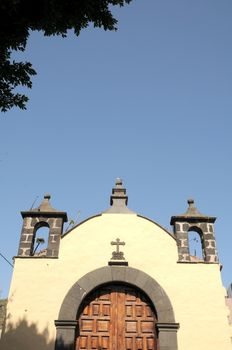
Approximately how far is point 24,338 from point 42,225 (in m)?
2.48

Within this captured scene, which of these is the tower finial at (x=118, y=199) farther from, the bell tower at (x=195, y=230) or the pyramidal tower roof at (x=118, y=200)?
the bell tower at (x=195, y=230)

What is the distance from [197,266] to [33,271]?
3.53 metres

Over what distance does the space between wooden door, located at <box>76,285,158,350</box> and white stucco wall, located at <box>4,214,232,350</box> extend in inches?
20.6

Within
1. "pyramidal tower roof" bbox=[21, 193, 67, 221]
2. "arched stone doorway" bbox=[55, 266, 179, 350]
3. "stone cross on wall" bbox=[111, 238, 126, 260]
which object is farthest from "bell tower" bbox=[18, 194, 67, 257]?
"stone cross on wall" bbox=[111, 238, 126, 260]

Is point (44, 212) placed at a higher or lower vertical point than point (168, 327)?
higher

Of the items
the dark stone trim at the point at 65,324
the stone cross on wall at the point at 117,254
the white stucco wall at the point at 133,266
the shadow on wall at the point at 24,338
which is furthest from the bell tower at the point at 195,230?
the shadow on wall at the point at 24,338

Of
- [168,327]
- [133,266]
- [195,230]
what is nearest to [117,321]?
[168,327]

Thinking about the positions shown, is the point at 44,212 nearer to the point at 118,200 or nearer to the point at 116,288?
the point at 118,200

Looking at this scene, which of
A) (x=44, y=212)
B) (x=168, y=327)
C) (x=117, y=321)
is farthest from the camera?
(x=44, y=212)

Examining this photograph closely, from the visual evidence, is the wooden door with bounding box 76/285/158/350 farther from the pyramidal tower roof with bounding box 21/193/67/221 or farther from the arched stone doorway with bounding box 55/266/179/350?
the pyramidal tower roof with bounding box 21/193/67/221

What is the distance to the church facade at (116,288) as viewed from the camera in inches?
282

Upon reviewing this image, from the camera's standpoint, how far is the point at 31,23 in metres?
4.65

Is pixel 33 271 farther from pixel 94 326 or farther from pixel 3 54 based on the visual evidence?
pixel 3 54

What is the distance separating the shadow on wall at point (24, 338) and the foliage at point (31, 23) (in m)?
4.53
